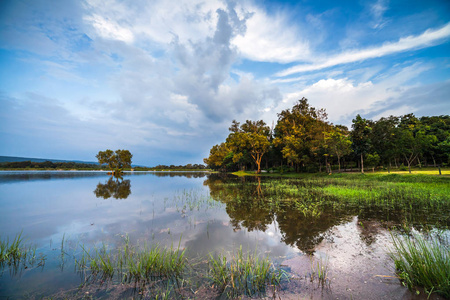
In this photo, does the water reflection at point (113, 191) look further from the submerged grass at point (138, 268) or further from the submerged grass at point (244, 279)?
the submerged grass at point (244, 279)

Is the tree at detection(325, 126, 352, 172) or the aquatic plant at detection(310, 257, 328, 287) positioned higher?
the tree at detection(325, 126, 352, 172)

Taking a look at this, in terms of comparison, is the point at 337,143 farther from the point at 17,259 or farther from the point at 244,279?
the point at 17,259

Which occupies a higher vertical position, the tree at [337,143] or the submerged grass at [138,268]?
the tree at [337,143]

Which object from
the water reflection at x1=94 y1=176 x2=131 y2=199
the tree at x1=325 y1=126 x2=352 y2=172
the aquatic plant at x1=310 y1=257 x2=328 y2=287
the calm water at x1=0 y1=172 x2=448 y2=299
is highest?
the tree at x1=325 y1=126 x2=352 y2=172

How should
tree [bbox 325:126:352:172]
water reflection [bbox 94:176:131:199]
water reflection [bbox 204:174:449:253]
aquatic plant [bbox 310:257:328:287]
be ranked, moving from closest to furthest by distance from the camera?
aquatic plant [bbox 310:257:328:287], water reflection [bbox 204:174:449:253], water reflection [bbox 94:176:131:199], tree [bbox 325:126:352:172]

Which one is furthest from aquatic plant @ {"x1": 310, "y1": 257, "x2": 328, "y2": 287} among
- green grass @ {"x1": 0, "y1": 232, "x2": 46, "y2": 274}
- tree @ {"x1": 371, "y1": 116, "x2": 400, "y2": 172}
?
tree @ {"x1": 371, "y1": 116, "x2": 400, "y2": 172}

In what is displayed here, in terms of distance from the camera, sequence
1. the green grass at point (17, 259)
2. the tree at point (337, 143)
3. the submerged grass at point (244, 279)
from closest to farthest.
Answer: the submerged grass at point (244, 279), the green grass at point (17, 259), the tree at point (337, 143)

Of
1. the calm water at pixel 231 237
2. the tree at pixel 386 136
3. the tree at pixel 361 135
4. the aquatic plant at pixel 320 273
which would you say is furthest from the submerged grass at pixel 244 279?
the tree at pixel 386 136

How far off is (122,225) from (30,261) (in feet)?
12.4

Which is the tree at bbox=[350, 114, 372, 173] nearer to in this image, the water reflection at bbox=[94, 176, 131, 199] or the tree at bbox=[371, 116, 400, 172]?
the tree at bbox=[371, 116, 400, 172]

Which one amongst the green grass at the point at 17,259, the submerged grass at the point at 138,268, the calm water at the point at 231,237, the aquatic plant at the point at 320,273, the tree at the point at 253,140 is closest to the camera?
the calm water at the point at 231,237

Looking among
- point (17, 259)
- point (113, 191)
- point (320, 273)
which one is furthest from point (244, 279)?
point (113, 191)

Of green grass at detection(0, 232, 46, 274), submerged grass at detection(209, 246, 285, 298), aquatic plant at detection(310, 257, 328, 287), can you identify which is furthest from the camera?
green grass at detection(0, 232, 46, 274)

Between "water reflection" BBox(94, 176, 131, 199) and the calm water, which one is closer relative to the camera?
the calm water
